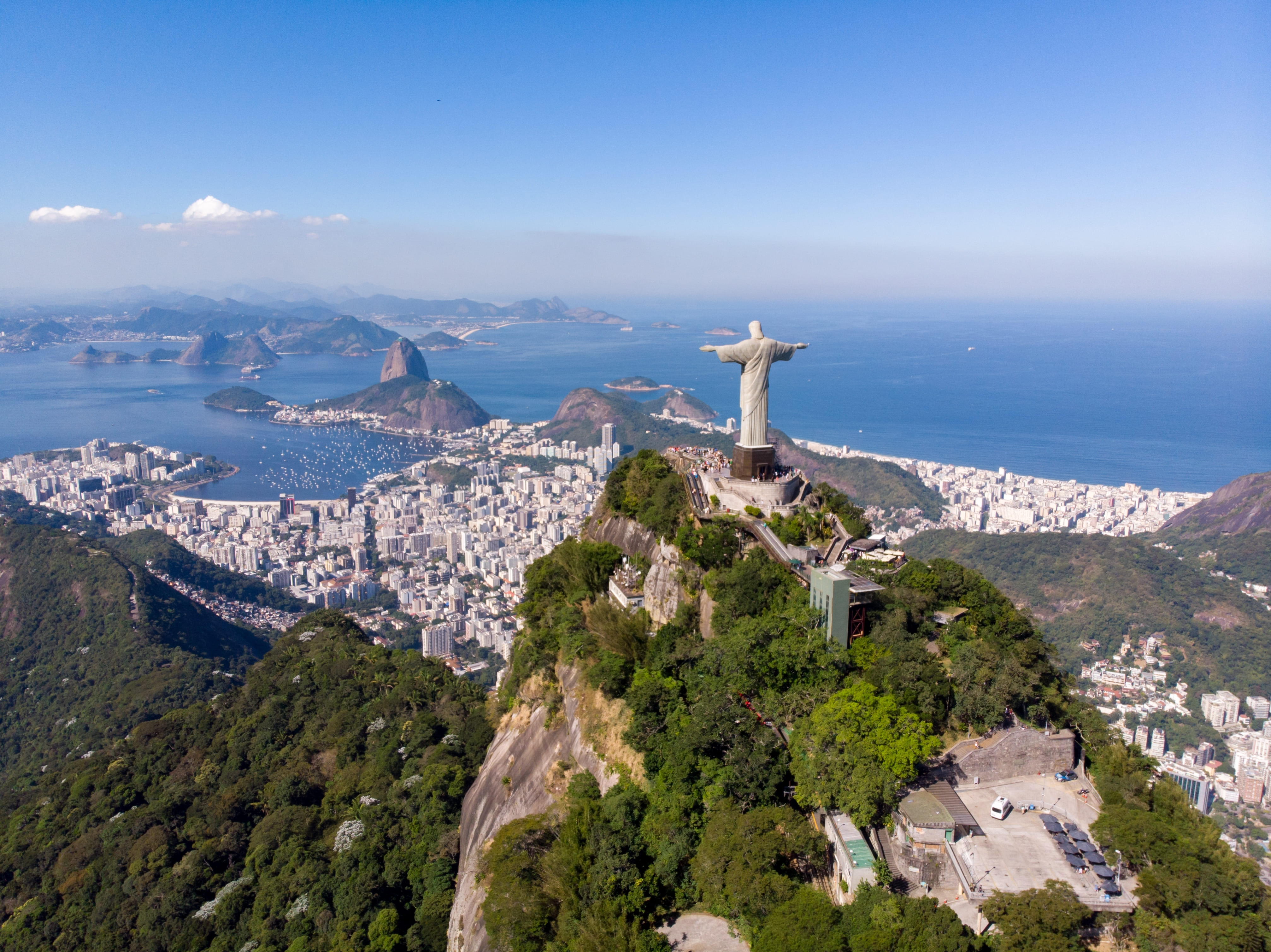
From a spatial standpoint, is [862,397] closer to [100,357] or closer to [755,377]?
[755,377]

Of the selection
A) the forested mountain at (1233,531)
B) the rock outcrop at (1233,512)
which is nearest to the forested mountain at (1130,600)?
the forested mountain at (1233,531)

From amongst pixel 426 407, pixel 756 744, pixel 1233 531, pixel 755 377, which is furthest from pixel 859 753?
pixel 426 407

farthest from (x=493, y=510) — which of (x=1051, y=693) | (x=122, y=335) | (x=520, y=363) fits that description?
(x=122, y=335)

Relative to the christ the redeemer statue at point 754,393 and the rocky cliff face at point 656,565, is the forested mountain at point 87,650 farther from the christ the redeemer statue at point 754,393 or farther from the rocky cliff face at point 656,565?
the christ the redeemer statue at point 754,393

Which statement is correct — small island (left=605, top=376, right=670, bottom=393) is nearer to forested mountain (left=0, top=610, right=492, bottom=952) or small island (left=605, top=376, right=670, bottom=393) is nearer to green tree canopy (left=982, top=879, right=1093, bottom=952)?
forested mountain (left=0, top=610, right=492, bottom=952)

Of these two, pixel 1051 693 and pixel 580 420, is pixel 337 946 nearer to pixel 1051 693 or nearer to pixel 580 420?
pixel 1051 693
